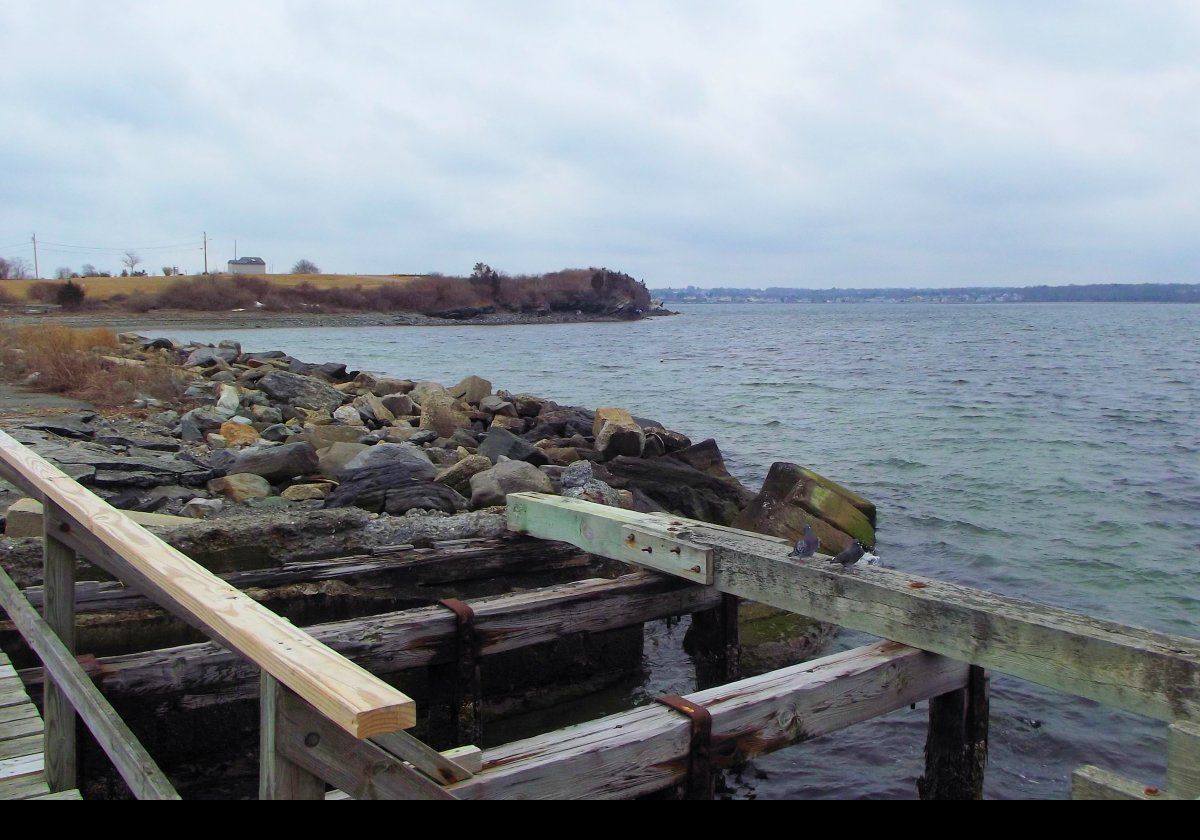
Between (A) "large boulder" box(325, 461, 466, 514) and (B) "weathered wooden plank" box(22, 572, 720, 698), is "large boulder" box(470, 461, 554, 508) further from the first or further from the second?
(B) "weathered wooden plank" box(22, 572, 720, 698)

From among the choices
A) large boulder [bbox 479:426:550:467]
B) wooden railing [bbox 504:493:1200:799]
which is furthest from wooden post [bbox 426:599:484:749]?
large boulder [bbox 479:426:550:467]

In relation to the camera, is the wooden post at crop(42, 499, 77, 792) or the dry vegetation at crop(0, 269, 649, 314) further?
the dry vegetation at crop(0, 269, 649, 314)

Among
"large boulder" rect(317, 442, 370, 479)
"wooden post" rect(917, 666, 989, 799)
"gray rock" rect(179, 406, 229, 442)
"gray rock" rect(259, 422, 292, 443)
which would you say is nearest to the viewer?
"wooden post" rect(917, 666, 989, 799)

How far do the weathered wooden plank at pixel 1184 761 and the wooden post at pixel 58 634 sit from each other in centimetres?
390

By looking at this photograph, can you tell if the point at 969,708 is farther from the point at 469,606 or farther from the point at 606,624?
the point at 469,606

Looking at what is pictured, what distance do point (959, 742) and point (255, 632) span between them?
13.5ft

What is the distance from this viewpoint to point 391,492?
8.44 meters

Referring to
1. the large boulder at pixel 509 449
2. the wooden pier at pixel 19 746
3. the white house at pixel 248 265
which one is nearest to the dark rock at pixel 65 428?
the large boulder at pixel 509 449

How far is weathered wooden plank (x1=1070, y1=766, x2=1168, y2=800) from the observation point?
2.66 m

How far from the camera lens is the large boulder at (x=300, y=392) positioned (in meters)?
16.6

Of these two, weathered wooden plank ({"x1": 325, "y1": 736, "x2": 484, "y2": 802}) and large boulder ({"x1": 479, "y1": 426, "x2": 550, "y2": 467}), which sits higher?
weathered wooden plank ({"x1": 325, "y1": 736, "x2": 484, "y2": 802})

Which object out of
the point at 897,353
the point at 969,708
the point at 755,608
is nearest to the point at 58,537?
the point at 969,708

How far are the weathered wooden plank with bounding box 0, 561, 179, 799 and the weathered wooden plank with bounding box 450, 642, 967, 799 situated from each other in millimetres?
848
